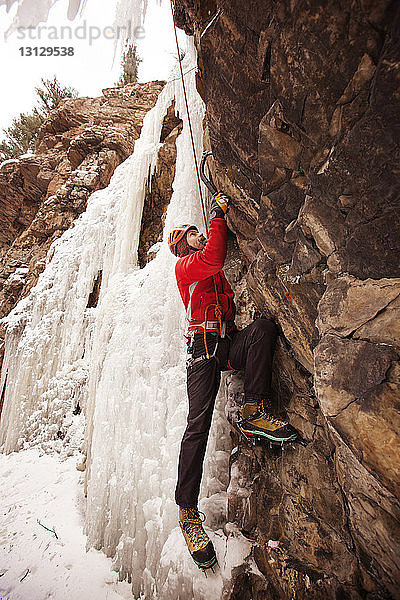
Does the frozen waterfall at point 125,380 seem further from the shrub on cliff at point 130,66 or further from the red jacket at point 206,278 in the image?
the shrub on cliff at point 130,66

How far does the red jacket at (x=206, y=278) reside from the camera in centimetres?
204

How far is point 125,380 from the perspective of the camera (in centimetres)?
315

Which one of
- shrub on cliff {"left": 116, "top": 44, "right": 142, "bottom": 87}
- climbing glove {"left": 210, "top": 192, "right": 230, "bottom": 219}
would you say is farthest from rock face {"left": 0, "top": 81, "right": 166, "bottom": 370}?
climbing glove {"left": 210, "top": 192, "right": 230, "bottom": 219}

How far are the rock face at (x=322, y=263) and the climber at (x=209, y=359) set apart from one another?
156 millimetres

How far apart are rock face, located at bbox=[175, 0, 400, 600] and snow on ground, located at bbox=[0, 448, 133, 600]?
148cm

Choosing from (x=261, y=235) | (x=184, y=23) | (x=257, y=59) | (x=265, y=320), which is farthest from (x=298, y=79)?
(x=184, y=23)

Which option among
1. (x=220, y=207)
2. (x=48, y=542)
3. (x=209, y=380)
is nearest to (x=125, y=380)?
(x=209, y=380)

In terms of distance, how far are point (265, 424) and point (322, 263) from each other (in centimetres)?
101

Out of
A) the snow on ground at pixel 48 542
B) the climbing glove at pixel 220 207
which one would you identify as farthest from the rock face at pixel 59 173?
the climbing glove at pixel 220 207

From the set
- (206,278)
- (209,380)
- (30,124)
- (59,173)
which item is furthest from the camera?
(30,124)

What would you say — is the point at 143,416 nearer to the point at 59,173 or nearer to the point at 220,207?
the point at 220,207

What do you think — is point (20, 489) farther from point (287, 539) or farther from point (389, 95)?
point (389, 95)

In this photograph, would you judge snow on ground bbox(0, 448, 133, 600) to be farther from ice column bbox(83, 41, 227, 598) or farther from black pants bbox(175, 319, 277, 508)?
black pants bbox(175, 319, 277, 508)

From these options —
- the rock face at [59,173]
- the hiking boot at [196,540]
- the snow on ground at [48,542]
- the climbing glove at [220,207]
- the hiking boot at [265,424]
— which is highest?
the rock face at [59,173]
